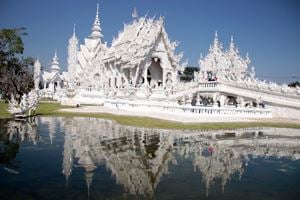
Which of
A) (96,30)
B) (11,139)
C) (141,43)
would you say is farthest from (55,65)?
(11,139)

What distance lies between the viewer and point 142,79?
38.2m

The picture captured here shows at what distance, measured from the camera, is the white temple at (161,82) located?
2314cm

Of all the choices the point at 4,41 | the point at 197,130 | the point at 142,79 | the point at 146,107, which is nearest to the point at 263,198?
the point at 197,130

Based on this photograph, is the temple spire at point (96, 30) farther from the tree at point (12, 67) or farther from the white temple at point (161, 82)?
the tree at point (12, 67)

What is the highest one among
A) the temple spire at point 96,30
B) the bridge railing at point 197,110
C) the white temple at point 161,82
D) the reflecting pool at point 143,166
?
the temple spire at point 96,30

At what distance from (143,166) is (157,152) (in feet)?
5.09

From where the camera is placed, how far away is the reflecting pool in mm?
5340

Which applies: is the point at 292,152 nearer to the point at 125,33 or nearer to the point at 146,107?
the point at 146,107

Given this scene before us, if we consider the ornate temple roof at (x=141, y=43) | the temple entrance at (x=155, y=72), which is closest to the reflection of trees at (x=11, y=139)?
the ornate temple roof at (x=141, y=43)

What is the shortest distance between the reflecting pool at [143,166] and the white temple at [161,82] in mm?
8835

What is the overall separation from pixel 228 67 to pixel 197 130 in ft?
77.7

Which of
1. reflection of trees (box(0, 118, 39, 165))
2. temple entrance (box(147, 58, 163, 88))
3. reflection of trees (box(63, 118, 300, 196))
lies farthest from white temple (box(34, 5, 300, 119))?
reflection of trees (box(0, 118, 39, 165))

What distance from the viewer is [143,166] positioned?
23.1 feet

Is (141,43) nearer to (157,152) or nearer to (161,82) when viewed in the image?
(161,82)
